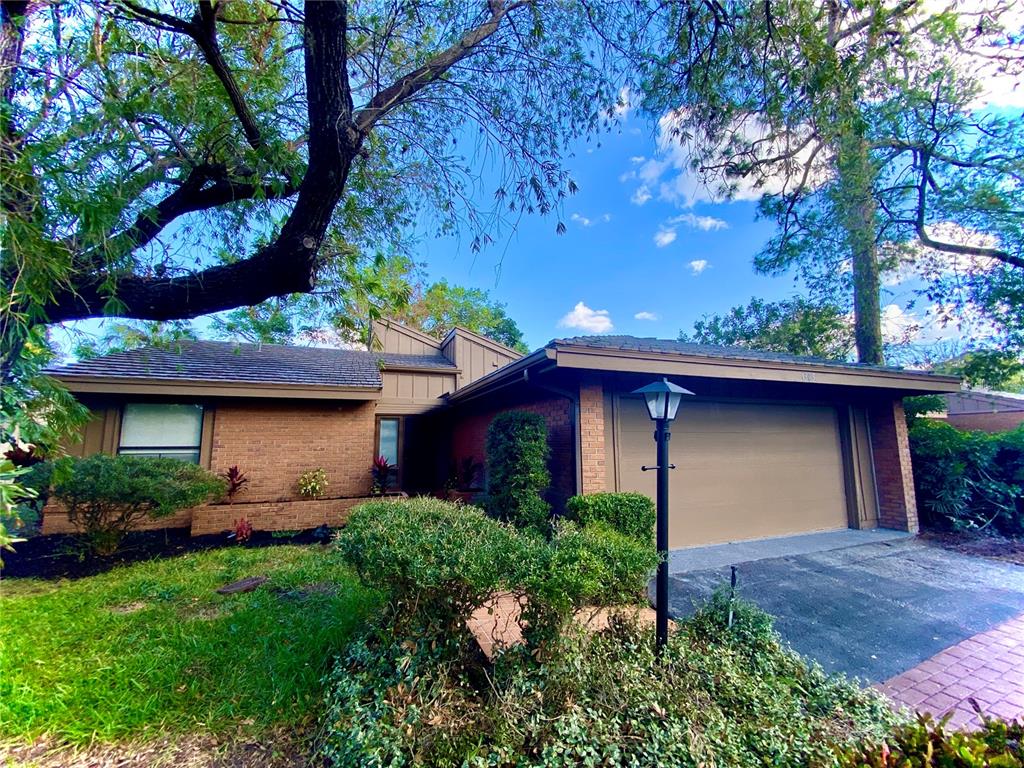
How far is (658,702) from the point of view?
2.42 m

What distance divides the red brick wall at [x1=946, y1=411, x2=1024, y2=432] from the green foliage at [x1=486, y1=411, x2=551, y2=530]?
1832cm

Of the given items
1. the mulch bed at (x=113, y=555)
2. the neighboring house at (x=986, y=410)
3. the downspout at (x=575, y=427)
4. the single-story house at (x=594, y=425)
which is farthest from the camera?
the neighboring house at (x=986, y=410)

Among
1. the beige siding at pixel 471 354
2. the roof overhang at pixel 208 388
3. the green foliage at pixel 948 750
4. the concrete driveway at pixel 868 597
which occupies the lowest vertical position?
the concrete driveway at pixel 868 597

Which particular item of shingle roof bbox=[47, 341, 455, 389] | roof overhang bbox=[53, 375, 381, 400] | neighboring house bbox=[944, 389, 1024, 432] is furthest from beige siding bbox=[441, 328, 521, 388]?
neighboring house bbox=[944, 389, 1024, 432]

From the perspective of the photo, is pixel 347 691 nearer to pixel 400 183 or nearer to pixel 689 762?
pixel 689 762

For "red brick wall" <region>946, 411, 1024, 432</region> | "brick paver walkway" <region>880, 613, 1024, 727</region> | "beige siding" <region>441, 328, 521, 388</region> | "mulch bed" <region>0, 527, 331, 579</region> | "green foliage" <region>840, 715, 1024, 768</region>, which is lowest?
"brick paver walkway" <region>880, 613, 1024, 727</region>

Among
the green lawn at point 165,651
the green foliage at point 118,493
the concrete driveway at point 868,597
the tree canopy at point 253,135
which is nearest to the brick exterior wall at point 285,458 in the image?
the green foliage at point 118,493

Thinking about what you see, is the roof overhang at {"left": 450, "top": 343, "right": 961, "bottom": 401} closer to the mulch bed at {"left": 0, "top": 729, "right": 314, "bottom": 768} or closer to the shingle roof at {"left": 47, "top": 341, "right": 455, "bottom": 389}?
the shingle roof at {"left": 47, "top": 341, "right": 455, "bottom": 389}

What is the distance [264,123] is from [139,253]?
1520 millimetres

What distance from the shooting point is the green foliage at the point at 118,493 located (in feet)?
17.8

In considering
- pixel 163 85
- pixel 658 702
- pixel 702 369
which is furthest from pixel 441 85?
pixel 658 702

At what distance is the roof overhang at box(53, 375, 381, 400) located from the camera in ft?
22.7

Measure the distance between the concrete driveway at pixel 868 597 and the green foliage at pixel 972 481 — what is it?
2092 mm

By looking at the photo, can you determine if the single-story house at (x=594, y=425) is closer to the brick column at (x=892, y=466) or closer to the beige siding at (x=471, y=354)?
the brick column at (x=892, y=466)
